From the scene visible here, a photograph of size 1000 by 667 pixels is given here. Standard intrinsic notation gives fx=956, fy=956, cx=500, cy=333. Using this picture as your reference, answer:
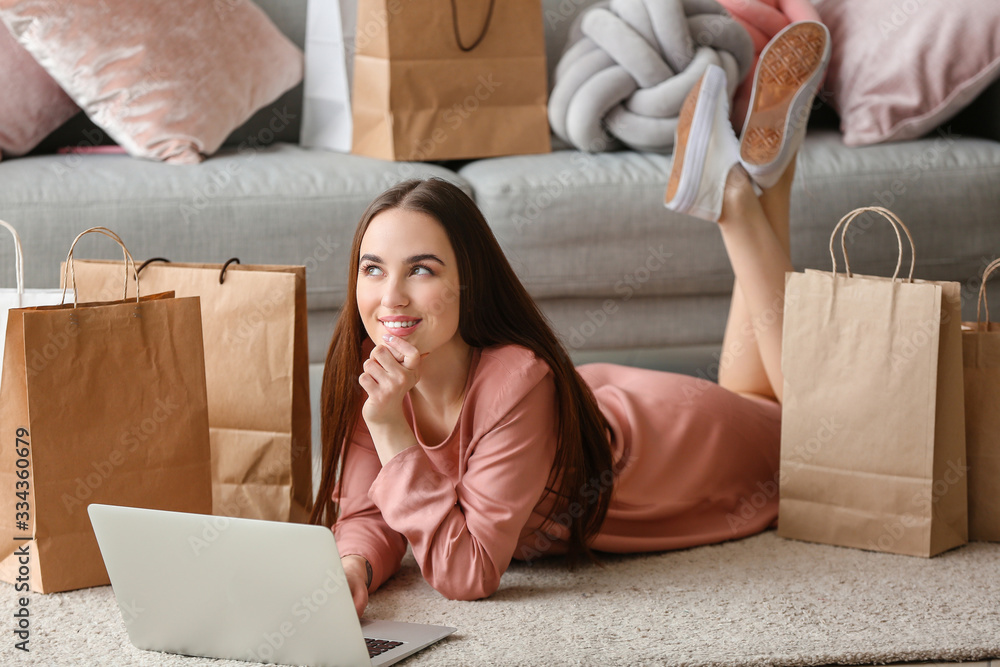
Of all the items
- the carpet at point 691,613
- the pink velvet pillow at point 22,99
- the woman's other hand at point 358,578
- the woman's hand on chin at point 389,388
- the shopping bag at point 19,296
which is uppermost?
the pink velvet pillow at point 22,99

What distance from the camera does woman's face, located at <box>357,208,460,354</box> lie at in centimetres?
106

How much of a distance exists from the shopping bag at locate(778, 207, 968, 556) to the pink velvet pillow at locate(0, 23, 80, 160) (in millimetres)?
1426

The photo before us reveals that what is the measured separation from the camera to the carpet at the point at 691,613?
0.97 meters

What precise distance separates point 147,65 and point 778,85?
1165 millimetres

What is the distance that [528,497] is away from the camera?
1076mm

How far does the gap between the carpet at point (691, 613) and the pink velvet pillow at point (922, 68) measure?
962 millimetres

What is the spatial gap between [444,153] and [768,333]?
0.80 metres

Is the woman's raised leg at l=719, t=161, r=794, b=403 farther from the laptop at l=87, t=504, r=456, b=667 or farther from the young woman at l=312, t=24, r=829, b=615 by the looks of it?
the laptop at l=87, t=504, r=456, b=667

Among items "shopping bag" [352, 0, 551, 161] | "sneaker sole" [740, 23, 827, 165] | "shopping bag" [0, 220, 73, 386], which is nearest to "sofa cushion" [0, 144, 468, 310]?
"shopping bag" [352, 0, 551, 161]

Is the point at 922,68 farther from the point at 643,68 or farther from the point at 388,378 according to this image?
the point at 388,378

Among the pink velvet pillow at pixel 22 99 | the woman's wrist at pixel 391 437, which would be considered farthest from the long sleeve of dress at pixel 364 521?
the pink velvet pillow at pixel 22 99

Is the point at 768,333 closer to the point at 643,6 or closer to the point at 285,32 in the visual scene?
the point at 643,6

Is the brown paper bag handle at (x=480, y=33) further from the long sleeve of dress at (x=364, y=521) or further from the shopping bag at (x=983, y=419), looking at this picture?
the shopping bag at (x=983, y=419)

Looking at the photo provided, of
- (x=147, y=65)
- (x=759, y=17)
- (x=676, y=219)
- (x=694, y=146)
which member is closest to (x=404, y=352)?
(x=694, y=146)
